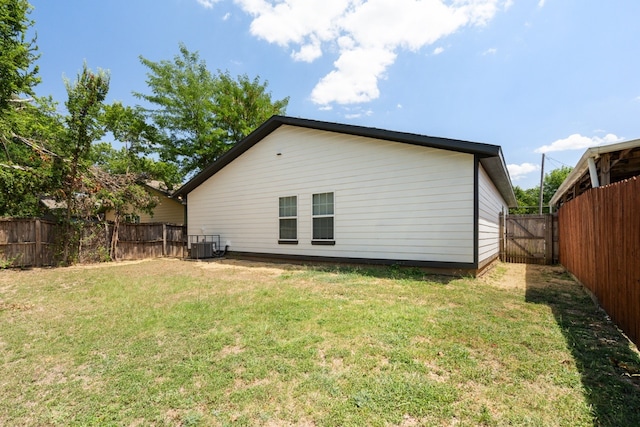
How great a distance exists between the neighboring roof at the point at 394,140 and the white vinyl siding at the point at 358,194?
0.80 ft

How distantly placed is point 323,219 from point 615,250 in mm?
6634

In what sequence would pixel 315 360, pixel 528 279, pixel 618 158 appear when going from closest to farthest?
pixel 315 360
pixel 618 158
pixel 528 279

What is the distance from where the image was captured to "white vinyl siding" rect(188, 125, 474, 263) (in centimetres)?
722

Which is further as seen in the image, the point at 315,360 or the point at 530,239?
the point at 530,239

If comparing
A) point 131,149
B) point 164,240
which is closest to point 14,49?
point 131,149

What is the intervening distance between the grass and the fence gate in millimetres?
6989

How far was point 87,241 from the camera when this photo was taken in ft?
34.5

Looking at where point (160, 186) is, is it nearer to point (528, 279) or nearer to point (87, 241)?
point (87, 241)

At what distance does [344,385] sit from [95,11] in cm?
1395

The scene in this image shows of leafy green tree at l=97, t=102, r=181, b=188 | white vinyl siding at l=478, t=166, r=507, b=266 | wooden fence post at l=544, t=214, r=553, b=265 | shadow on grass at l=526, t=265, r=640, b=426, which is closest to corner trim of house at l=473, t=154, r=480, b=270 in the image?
white vinyl siding at l=478, t=166, r=507, b=266

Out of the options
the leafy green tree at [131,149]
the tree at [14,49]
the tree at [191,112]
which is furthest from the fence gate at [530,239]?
the tree at [14,49]

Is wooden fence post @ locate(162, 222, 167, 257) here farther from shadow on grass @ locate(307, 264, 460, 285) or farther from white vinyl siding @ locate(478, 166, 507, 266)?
white vinyl siding @ locate(478, 166, 507, 266)

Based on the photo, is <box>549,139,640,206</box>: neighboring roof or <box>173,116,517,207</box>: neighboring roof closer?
<box>549,139,640,206</box>: neighboring roof

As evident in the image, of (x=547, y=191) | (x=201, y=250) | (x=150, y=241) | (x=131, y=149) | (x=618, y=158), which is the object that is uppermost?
(x=131, y=149)
